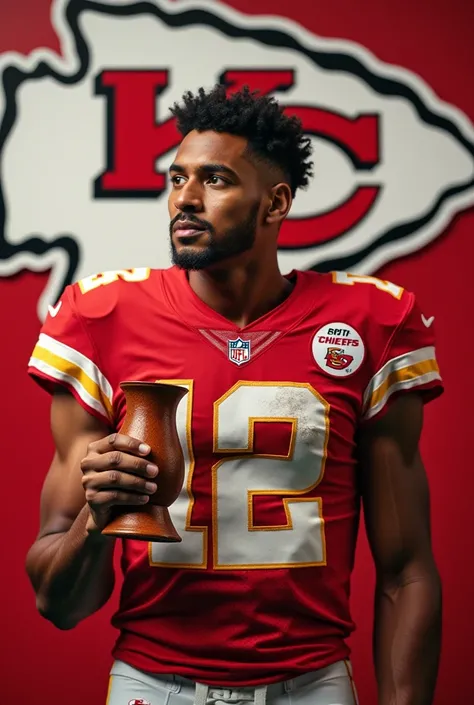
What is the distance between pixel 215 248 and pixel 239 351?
145 mm

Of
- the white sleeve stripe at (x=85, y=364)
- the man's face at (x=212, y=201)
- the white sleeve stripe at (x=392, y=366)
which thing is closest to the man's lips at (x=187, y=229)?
the man's face at (x=212, y=201)

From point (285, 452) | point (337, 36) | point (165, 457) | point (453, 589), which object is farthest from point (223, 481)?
point (337, 36)

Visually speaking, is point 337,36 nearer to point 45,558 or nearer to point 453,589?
point 453,589

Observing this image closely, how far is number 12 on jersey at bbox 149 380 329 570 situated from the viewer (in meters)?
1.32

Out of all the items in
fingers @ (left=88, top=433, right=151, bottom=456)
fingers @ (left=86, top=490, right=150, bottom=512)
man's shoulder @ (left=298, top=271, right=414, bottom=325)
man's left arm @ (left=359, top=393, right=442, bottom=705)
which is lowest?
man's left arm @ (left=359, top=393, right=442, bottom=705)

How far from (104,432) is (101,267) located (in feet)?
2.35

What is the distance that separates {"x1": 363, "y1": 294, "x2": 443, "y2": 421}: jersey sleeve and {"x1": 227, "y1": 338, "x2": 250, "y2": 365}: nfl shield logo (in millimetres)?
180

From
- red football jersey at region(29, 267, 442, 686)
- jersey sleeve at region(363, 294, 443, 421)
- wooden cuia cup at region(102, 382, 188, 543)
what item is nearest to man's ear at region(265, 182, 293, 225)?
red football jersey at region(29, 267, 442, 686)

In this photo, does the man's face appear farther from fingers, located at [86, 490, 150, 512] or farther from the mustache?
fingers, located at [86, 490, 150, 512]

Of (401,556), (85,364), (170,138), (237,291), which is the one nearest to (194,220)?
(237,291)

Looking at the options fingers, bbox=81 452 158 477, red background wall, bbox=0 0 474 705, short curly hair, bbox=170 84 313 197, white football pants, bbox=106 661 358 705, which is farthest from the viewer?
red background wall, bbox=0 0 474 705

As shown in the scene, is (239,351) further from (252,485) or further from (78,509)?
(78,509)

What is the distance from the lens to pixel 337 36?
2107 millimetres

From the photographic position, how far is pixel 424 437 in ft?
6.57
